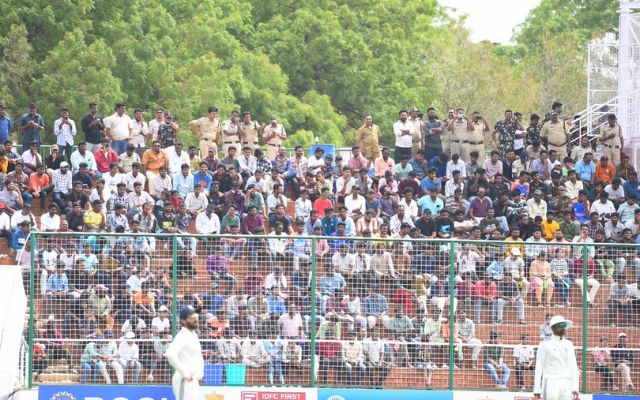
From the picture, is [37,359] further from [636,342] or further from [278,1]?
[278,1]

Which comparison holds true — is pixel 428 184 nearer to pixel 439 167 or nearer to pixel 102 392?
pixel 439 167

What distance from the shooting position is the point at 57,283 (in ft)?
72.7

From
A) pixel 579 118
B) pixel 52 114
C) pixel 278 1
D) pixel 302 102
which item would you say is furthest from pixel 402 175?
pixel 278 1

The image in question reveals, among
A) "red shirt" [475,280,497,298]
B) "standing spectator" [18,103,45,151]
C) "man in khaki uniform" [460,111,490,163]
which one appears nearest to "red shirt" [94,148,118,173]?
"standing spectator" [18,103,45,151]

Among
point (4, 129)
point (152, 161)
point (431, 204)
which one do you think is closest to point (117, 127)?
point (152, 161)

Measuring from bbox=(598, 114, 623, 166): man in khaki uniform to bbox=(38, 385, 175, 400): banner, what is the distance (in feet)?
44.4

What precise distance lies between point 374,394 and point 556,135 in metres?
11.7

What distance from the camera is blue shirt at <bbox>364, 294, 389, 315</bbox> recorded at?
2217 cm

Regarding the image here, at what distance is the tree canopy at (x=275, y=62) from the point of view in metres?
44.7

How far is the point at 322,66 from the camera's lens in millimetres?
60062

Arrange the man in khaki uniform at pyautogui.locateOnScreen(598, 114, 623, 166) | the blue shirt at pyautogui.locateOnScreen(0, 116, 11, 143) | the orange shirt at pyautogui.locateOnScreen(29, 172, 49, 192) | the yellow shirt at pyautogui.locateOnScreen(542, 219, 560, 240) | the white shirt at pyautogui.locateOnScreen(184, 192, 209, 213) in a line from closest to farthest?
the yellow shirt at pyautogui.locateOnScreen(542, 219, 560, 240), the white shirt at pyautogui.locateOnScreen(184, 192, 209, 213), the orange shirt at pyautogui.locateOnScreen(29, 172, 49, 192), the blue shirt at pyautogui.locateOnScreen(0, 116, 11, 143), the man in khaki uniform at pyautogui.locateOnScreen(598, 114, 623, 166)

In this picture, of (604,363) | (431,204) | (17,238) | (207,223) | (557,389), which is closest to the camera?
(557,389)

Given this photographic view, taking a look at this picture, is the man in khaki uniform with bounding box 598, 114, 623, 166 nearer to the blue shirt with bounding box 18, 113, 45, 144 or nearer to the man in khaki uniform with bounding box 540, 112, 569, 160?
the man in khaki uniform with bounding box 540, 112, 569, 160

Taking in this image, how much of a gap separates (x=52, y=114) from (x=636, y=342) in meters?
25.7
